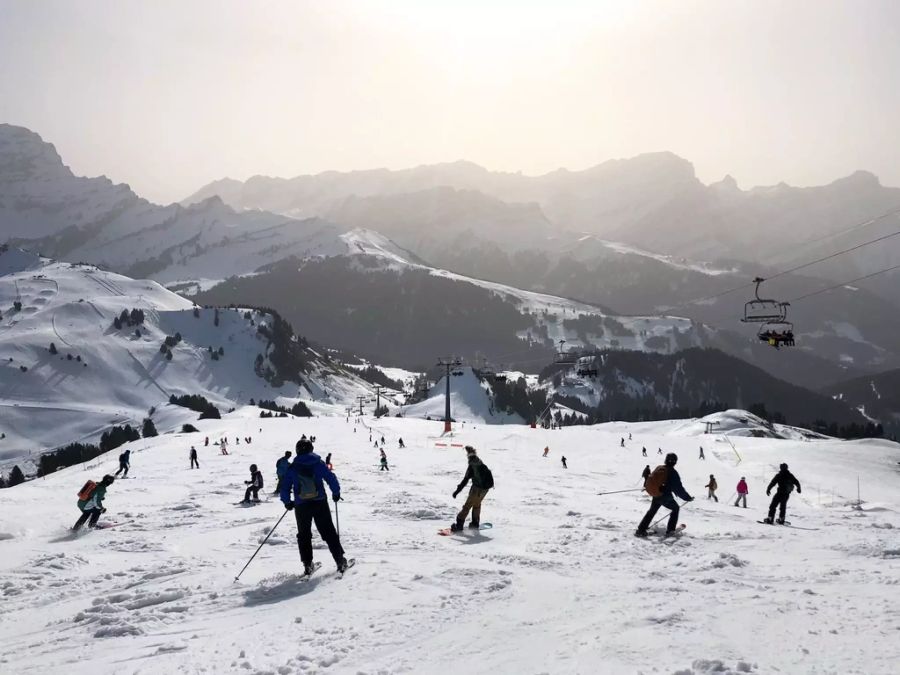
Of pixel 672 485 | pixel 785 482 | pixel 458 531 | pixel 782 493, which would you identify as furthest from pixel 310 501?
pixel 785 482

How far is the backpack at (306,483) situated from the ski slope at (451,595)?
120 cm

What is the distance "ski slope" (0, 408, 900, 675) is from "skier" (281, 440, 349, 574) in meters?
0.39

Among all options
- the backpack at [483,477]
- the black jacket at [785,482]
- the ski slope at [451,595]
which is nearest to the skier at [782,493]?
the black jacket at [785,482]

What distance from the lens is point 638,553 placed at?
11625 mm

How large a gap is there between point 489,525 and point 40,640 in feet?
28.7

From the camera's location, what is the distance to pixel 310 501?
416 inches

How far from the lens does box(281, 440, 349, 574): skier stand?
10.4 m

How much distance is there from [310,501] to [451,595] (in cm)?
281

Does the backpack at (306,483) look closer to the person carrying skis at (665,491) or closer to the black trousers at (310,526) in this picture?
the black trousers at (310,526)

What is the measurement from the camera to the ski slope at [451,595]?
6.94 m

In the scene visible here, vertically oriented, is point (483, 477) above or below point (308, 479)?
below

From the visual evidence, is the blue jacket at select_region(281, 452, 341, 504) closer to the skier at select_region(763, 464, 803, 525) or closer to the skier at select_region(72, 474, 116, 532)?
the skier at select_region(72, 474, 116, 532)

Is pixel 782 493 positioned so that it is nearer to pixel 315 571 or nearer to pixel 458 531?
pixel 458 531

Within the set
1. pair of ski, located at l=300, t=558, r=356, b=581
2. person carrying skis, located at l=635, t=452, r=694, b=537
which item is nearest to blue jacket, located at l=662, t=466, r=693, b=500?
A: person carrying skis, located at l=635, t=452, r=694, b=537
